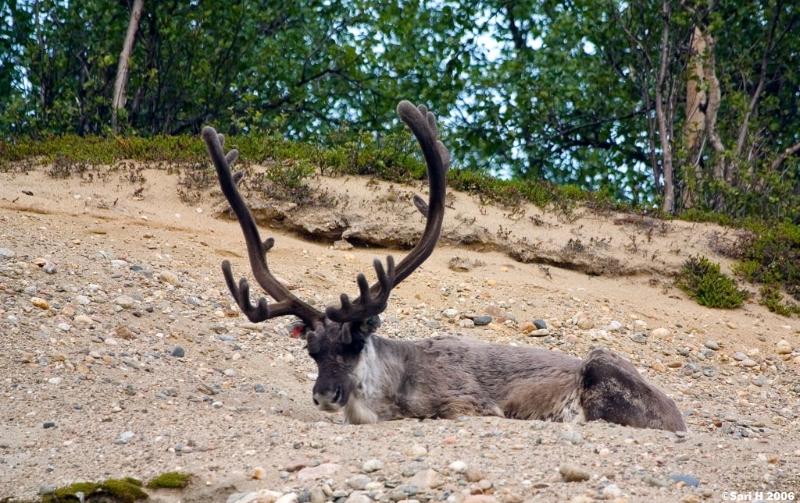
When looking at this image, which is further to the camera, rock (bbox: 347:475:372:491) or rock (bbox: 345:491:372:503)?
rock (bbox: 347:475:372:491)

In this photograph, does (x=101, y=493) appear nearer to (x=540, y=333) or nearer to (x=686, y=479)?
(x=686, y=479)

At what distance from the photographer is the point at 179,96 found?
18.8 m

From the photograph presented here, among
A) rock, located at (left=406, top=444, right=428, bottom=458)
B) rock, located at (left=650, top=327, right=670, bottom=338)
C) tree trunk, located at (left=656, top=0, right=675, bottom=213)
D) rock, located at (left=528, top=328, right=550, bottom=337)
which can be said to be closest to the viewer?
rock, located at (left=406, top=444, right=428, bottom=458)

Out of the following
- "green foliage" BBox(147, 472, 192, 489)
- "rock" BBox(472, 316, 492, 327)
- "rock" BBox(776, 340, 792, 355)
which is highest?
"rock" BBox(776, 340, 792, 355)

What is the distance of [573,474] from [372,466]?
48.9 inches

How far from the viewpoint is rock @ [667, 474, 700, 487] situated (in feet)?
19.2

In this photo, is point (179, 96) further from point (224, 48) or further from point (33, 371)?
point (33, 371)

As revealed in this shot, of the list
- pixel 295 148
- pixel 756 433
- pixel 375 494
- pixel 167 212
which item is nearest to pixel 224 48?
pixel 295 148

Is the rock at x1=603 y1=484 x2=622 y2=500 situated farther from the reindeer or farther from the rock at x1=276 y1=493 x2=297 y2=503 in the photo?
the reindeer

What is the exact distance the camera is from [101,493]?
6180 mm

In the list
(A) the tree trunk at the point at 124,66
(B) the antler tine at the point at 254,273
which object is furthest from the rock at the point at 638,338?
(A) the tree trunk at the point at 124,66

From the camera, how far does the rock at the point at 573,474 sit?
19.3ft

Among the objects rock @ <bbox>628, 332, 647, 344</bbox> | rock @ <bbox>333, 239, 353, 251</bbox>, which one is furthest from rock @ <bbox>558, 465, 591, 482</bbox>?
rock @ <bbox>333, 239, 353, 251</bbox>

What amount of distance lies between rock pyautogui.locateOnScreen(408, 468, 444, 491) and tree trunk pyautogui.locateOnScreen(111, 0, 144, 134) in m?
12.2
